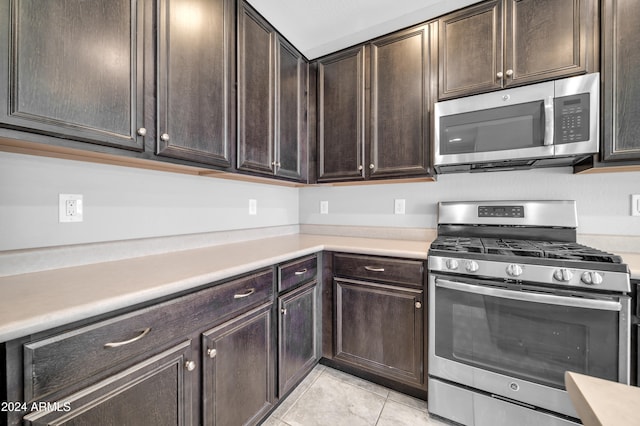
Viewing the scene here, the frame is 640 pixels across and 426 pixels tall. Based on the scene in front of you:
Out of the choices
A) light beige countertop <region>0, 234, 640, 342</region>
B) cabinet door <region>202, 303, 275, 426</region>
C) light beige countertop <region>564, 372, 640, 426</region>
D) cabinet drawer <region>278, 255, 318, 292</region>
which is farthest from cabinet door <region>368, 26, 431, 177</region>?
light beige countertop <region>564, 372, 640, 426</region>

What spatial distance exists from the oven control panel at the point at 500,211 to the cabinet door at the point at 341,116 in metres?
0.87

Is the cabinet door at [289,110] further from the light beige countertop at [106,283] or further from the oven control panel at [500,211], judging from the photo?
the oven control panel at [500,211]

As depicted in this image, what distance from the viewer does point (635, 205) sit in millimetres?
1501

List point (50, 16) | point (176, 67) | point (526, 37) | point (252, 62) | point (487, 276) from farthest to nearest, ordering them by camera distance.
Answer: point (252, 62) → point (526, 37) → point (487, 276) → point (176, 67) → point (50, 16)

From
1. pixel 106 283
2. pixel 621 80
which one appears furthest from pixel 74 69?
pixel 621 80

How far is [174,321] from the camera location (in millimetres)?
920

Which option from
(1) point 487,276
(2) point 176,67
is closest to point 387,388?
(1) point 487,276

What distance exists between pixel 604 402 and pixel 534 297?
948 mm

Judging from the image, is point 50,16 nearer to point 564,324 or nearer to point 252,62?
point 252,62

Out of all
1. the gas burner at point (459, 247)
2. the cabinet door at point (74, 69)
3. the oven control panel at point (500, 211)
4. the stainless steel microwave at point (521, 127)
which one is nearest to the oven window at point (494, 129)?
the stainless steel microwave at point (521, 127)

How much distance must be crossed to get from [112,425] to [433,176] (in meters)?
1.99

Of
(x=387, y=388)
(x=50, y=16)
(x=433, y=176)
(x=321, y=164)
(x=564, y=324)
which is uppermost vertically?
(x=50, y=16)

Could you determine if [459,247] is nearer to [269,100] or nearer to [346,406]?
[346,406]

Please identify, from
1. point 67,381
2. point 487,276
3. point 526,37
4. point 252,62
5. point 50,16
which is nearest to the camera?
point 67,381
